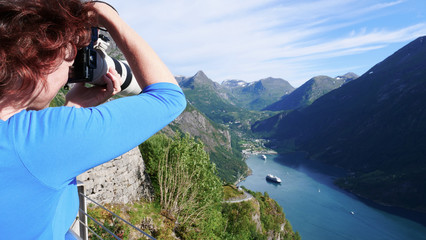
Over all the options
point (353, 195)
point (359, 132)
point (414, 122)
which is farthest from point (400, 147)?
point (353, 195)

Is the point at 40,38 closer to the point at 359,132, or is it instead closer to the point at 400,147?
the point at 400,147

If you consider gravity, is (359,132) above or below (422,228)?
above

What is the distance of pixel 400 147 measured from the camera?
126m

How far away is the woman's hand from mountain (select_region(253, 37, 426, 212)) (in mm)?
115953

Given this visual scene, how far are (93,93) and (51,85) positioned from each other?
1.44 feet

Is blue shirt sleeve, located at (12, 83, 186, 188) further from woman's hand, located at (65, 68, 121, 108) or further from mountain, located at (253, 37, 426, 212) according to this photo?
mountain, located at (253, 37, 426, 212)

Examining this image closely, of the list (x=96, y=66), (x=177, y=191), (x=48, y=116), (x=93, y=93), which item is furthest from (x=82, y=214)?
(x=177, y=191)

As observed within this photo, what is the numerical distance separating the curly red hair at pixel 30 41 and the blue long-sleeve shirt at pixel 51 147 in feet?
0.40

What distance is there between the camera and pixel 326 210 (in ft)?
282

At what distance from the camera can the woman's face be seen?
32.7 inches

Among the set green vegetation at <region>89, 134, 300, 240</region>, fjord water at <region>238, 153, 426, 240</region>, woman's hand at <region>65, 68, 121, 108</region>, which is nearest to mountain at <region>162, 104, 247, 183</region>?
fjord water at <region>238, 153, 426, 240</region>

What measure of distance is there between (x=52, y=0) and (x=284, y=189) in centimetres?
11132

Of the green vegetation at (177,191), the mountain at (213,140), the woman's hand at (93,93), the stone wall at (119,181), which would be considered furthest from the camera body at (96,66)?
the mountain at (213,140)

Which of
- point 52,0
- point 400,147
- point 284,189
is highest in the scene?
point 52,0
